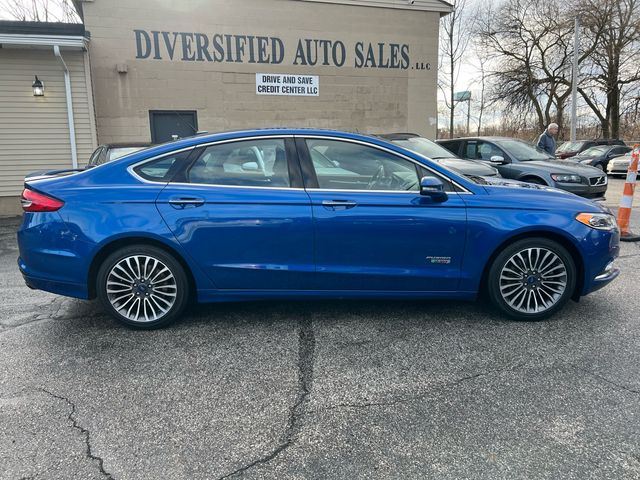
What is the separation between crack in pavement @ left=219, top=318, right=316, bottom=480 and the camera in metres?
2.39

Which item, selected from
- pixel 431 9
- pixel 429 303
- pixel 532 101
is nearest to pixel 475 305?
pixel 429 303

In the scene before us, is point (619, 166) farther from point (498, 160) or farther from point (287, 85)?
point (287, 85)

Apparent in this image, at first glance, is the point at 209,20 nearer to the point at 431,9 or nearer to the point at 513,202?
the point at 431,9

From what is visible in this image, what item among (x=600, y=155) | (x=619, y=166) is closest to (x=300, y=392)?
(x=619, y=166)

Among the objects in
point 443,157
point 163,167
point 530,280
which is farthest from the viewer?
point 443,157

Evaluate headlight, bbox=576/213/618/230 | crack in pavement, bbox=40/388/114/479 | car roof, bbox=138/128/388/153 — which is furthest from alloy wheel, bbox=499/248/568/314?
crack in pavement, bbox=40/388/114/479

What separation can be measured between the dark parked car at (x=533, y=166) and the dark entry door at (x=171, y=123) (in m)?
6.35

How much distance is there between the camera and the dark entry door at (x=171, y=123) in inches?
460

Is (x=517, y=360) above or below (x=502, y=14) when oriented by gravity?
below

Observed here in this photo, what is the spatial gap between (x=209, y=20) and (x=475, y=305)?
10.1 metres

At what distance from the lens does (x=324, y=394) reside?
2957mm

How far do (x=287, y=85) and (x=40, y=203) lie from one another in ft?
31.1

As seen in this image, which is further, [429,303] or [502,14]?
[502,14]

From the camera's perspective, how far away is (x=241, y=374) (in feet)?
10.5
